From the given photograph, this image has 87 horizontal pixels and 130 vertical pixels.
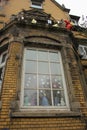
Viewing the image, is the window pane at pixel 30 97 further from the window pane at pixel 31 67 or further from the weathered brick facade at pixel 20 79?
the window pane at pixel 31 67

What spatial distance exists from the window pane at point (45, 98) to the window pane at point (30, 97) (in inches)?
7.5

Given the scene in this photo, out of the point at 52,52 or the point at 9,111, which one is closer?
the point at 9,111

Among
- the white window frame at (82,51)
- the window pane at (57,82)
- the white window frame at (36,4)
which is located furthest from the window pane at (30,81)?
the white window frame at (36,4)

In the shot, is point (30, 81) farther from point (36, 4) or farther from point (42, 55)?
point (36, 4)

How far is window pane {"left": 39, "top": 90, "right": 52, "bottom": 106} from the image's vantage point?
16.9ft

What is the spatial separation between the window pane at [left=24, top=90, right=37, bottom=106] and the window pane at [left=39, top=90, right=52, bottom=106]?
189mm

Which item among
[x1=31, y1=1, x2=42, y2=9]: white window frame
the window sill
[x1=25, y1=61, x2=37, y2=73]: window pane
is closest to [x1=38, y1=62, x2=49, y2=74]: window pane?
[x1=25, y1=61, x2=37, y2=73]: window pane

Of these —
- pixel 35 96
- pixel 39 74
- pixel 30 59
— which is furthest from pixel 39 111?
pixel 30 59

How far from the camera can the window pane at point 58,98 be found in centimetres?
526

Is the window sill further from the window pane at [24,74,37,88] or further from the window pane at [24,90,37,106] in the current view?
the window pane at [24,74,37,88]

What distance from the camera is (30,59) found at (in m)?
6.20

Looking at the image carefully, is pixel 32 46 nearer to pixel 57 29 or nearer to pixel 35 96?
pixel 57 29

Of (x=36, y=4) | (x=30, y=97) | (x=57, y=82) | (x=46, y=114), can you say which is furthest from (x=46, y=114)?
(x=36, y=4)

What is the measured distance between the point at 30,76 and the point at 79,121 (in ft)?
7.08
